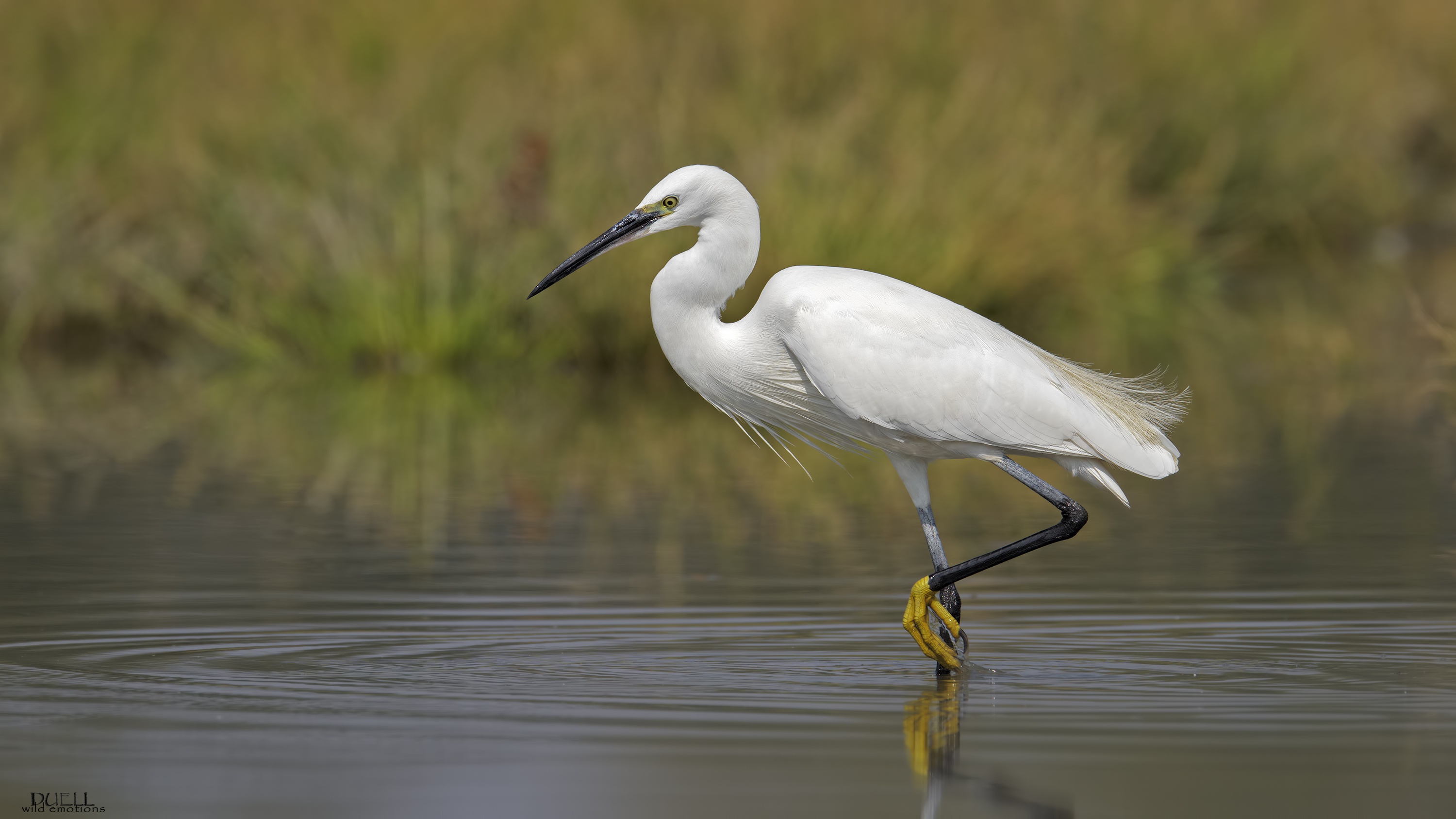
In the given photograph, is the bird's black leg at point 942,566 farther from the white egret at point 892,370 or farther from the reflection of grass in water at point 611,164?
the reflection of grass in water at point 611,164

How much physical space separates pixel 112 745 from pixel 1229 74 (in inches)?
722

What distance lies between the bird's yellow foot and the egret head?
127 cm

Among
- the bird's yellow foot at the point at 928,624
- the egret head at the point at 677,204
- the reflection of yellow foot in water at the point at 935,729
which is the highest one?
the egret head at the point at 677,204

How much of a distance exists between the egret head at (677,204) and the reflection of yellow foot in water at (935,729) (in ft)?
5.32

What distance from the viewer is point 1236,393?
12.6m

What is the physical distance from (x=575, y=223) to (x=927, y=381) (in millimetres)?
8072

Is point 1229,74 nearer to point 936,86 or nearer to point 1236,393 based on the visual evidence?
point 936,86

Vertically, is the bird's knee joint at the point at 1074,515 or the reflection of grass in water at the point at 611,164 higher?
the reflection of grass in water at the point at 611,164

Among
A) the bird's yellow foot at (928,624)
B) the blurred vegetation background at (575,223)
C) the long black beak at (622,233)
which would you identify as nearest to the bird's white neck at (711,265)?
the long black beak at (622,233)

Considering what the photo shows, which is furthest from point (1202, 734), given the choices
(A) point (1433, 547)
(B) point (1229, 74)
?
(B) point (1229, 74)

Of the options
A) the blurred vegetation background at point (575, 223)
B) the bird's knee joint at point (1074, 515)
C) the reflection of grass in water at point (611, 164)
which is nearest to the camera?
the bird's knee joint at point (1074, 515)

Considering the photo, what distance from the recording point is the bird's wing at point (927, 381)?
21.4 ft

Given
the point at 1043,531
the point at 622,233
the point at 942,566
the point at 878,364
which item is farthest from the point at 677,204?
the point at 1043,531

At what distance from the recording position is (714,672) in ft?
19.3
